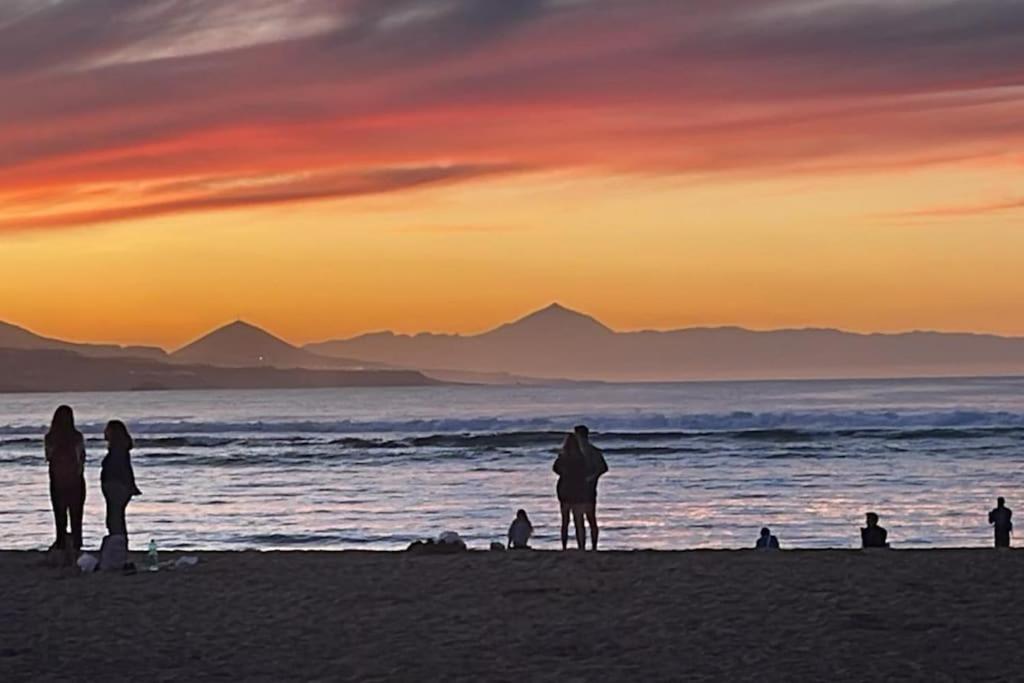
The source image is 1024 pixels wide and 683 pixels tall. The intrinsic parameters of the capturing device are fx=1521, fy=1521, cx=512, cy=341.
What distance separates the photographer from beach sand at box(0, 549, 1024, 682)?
8.63 metres

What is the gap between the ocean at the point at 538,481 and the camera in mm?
24234

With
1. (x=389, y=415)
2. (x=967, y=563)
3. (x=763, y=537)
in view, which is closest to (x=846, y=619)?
(x=967, y=563)

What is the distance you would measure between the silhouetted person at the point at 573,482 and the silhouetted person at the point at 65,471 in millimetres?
4835

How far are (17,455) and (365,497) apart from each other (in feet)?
83.7

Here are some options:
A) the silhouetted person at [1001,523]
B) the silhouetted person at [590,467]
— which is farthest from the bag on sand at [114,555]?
the silhouetted person at [1001,523]

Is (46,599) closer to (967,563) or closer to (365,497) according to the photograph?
(967,563)

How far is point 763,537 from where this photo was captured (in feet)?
58.0

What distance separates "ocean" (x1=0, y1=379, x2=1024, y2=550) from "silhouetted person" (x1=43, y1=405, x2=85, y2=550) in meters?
7.99

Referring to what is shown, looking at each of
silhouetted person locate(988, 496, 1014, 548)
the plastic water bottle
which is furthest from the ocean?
the plastic water bottle

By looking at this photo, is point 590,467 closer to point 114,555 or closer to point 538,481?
point 114,555

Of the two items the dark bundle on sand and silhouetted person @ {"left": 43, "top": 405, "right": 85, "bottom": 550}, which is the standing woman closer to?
silhouetted person @ {"left": 43, "top": 405, "right": 85, "bottom": 550}

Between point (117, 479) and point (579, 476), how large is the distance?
15.7 feet

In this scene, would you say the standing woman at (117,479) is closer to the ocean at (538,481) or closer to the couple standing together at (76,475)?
the couple standing together at (76,475)

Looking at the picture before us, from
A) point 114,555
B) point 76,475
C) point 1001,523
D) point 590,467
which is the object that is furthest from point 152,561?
point 1001,523
